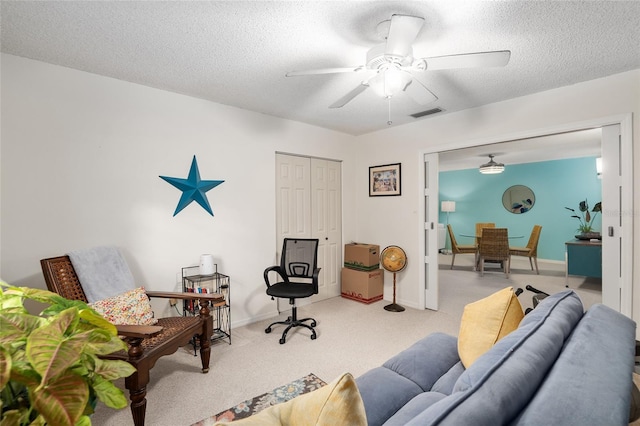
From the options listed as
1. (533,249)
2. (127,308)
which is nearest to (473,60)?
(127,308)

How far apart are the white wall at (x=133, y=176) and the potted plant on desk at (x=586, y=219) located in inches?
208

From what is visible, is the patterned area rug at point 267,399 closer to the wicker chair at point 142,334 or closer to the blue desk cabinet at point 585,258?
the wicker chair at point 142,334

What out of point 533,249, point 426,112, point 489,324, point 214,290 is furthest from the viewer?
point 533,249

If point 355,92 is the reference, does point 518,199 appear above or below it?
below

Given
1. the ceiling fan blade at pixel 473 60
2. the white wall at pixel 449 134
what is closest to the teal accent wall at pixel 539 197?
the white wall at pixel 449 134

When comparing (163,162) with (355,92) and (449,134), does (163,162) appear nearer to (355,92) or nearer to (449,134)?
(355,92)

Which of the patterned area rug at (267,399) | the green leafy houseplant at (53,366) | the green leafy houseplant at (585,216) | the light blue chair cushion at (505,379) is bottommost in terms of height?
the patterned area rug at (267,399)

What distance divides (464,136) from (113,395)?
12.9 ft

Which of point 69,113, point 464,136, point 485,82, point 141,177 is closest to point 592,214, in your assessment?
point 464,136

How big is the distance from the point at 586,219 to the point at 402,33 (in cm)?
646

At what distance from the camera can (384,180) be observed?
448 cm

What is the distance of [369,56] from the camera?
1994 millimetres

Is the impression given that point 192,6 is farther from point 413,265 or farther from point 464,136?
point 413,265

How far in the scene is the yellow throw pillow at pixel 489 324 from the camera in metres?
1.43
